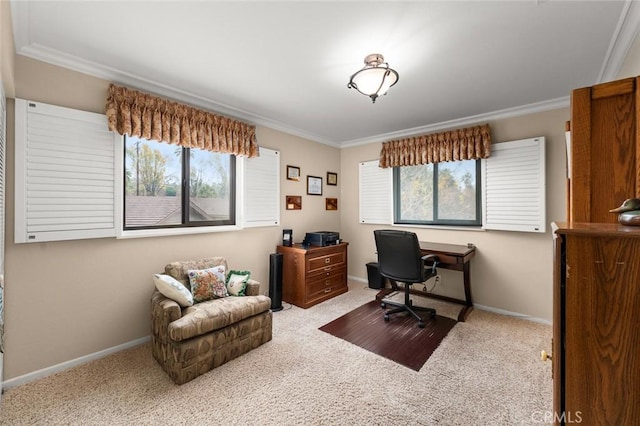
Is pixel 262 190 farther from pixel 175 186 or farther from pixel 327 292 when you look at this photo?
pixel 327 292

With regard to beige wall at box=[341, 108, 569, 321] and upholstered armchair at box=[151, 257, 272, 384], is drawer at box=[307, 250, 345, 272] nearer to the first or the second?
upholstered armchair at box=[151, 257, 272, 384]

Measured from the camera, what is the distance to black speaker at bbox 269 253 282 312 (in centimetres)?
A: 338

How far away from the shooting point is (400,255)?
9.70 ft

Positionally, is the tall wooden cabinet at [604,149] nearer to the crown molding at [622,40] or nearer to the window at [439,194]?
the crown molding at [622,40]

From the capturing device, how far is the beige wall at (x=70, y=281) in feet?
6.46

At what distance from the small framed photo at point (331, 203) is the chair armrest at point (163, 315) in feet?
9.73

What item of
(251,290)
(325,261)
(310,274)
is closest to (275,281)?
(310,274)

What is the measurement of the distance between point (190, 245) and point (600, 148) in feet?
10.7

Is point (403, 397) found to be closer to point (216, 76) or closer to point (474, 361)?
point (474, 361)

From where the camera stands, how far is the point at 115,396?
1.87 meters

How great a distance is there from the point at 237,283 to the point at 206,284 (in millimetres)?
305

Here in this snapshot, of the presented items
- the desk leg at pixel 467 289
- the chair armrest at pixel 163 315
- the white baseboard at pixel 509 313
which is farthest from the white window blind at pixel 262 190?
the white baseboard at pixel 509 313

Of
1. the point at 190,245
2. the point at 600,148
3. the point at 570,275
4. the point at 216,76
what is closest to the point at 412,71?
the point at 600,148

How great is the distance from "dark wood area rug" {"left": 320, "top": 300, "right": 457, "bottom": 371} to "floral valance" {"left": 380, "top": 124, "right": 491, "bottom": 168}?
2.08 meters
